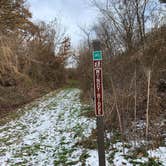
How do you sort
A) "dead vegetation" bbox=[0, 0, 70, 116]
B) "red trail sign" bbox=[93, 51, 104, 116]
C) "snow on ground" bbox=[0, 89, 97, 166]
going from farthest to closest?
"dead vegetation" bbox=[0, 0, 70, 116], "snow on ground" bbox=[0, 89, 97, 166], "red trail sign" bbox=[93, 51, 104, 116]

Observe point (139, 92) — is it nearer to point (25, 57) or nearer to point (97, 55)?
point (97, 55)

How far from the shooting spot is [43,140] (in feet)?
20.4

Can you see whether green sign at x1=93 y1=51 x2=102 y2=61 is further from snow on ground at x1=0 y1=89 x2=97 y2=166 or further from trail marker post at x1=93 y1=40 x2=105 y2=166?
snow on ground at x1=0 y1=89 x2=97 y2=166

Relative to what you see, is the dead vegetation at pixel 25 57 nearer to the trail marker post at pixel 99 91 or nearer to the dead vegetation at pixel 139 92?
the dead vegetation at pixel 139 92

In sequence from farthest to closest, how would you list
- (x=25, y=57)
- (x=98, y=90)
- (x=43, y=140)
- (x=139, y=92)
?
(x=25, y=57), (x=43, y=140), (x=139, y=92), (x=98, y=90)

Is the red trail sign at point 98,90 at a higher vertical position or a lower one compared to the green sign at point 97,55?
lower

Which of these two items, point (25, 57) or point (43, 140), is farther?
point (25, 57)

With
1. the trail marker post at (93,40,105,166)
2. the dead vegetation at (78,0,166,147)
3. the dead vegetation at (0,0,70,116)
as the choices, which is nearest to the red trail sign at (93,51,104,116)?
the trail marker post at (93,40,105,166)

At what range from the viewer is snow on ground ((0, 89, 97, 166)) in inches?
193

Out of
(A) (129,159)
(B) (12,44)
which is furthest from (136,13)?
(A) (129,159)

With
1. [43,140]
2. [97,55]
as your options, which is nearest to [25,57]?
[43,140]

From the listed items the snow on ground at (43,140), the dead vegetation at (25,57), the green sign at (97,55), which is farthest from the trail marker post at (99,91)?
the dead vegetation at (25,57)

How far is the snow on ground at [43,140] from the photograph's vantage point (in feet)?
16.1

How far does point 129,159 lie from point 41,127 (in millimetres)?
4074
